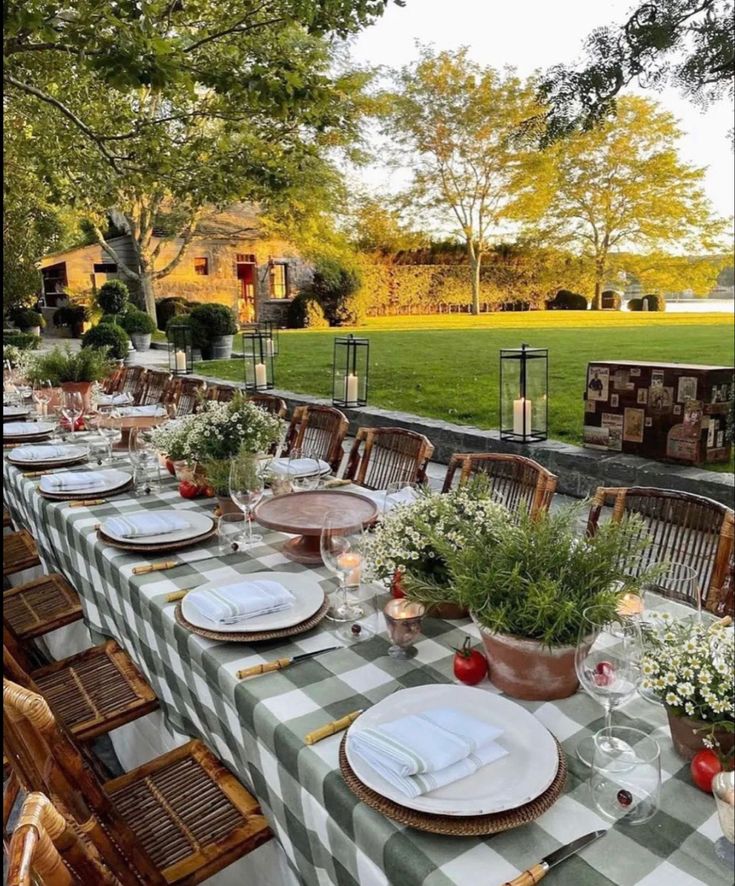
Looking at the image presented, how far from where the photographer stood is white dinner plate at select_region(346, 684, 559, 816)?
0.81 meters

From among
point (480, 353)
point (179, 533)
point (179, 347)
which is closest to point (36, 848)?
point (179, 533)

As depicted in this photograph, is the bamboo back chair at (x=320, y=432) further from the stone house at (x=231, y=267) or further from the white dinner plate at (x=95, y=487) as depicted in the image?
the stone house at (x=231, y=267)

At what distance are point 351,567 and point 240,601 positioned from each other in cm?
23

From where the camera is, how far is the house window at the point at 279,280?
14.5 meters

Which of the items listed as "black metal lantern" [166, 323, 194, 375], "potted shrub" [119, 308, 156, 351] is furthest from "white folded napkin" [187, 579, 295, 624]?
"potted shrub" [119, 308, 156, 351]

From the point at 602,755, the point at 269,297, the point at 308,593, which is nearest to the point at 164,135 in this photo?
the point at 308,593

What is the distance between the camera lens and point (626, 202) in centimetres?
867

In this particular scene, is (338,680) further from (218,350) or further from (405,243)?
(405,243)

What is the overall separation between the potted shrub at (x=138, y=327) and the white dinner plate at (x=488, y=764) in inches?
511

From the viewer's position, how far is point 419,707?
1013mm

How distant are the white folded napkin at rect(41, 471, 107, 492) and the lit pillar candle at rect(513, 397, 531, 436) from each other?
283cm

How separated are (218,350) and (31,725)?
34.0ft

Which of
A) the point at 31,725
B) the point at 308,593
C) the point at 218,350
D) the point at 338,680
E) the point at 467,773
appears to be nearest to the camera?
the point at 467,773

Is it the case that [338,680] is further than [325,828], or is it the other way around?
[338,680]
